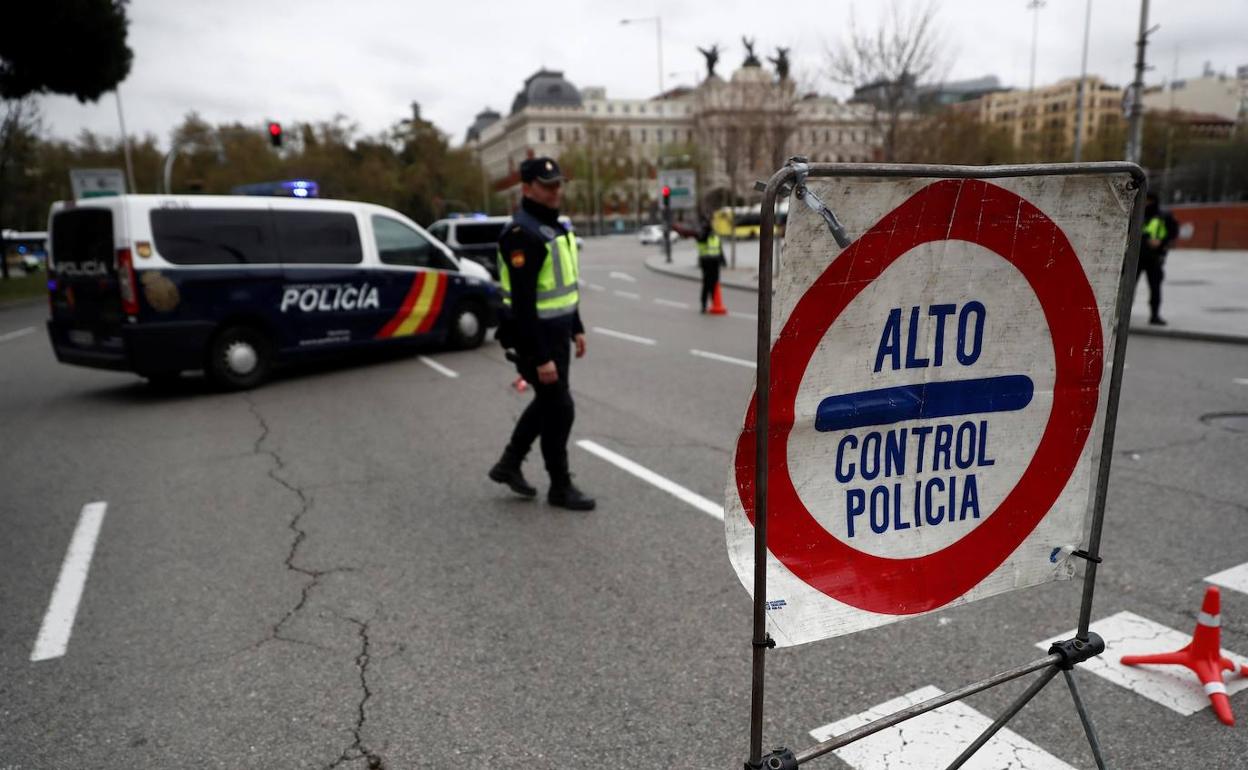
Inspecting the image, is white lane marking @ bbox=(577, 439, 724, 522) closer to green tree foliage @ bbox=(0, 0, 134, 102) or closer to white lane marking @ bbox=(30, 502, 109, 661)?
white lane marking @ bbox=(30, 502, 109, 661)

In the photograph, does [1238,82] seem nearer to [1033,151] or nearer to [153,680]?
[1033,151]

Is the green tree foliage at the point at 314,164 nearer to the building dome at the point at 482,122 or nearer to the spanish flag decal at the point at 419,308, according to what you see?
the spanish flag decal at the point at 419,308

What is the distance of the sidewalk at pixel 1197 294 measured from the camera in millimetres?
11984

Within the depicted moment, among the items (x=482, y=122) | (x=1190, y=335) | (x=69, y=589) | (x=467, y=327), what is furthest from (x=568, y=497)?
(x=482, y=122)

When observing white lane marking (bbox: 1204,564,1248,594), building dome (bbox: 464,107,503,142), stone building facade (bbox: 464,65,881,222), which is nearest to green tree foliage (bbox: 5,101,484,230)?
stone building facade (bbox: 464,65,881,222)

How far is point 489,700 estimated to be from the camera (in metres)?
2.98

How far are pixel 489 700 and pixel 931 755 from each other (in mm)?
1524

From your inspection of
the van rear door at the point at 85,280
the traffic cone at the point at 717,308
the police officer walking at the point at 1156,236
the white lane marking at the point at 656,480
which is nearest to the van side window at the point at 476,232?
the traffic cone at the point at 717,308

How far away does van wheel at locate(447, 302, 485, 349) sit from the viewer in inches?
459

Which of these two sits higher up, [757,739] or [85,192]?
[85,192]

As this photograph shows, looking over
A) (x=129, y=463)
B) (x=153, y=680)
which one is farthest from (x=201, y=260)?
(x=153, y=680)

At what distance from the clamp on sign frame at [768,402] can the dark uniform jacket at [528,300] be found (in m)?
2.95

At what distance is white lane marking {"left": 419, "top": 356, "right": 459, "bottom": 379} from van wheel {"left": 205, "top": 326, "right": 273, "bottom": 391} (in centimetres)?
198

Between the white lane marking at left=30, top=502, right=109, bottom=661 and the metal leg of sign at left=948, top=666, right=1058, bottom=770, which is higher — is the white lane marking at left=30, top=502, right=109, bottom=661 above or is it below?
below
